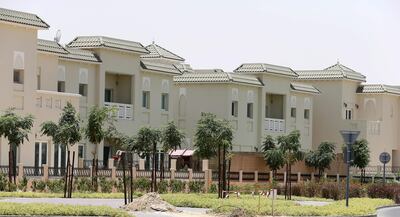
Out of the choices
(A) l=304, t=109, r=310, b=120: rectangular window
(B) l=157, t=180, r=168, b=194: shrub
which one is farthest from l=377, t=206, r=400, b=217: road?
(A) l=304, t=109, r=310, b=120: rectangular window

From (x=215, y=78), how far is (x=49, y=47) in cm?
1734

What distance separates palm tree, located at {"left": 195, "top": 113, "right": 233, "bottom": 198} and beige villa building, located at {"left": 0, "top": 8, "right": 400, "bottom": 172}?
6.58 metres

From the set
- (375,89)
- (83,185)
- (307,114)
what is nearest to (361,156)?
(307,114)

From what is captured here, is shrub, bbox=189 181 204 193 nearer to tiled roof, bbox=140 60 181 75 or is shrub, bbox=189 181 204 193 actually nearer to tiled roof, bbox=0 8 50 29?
tiled roof, bbox=0 8 50 29

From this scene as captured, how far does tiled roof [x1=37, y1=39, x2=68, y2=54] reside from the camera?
54.0 meters

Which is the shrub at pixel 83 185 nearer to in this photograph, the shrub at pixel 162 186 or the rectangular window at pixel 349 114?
the shrub at pixel 162 186

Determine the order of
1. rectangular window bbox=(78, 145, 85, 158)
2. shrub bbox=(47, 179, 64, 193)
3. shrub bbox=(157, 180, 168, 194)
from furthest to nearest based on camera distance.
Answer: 1. rectangular window bbox=(78, 145, 85, 158)
2. shrub bbox=(157, 180, 168, 194)
3. shrub bbox=(47, 179, 64, 193)

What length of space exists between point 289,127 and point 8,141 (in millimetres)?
32016

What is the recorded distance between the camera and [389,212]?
40375 mm

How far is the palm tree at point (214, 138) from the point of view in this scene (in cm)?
4584

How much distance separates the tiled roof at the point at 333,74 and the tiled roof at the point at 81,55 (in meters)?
26.0

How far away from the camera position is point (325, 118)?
80.1 metres

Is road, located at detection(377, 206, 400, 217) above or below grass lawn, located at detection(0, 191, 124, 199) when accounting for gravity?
below

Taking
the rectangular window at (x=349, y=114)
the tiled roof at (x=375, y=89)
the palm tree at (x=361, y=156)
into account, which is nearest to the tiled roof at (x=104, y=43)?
the palm tree at (x=361, y=156)
